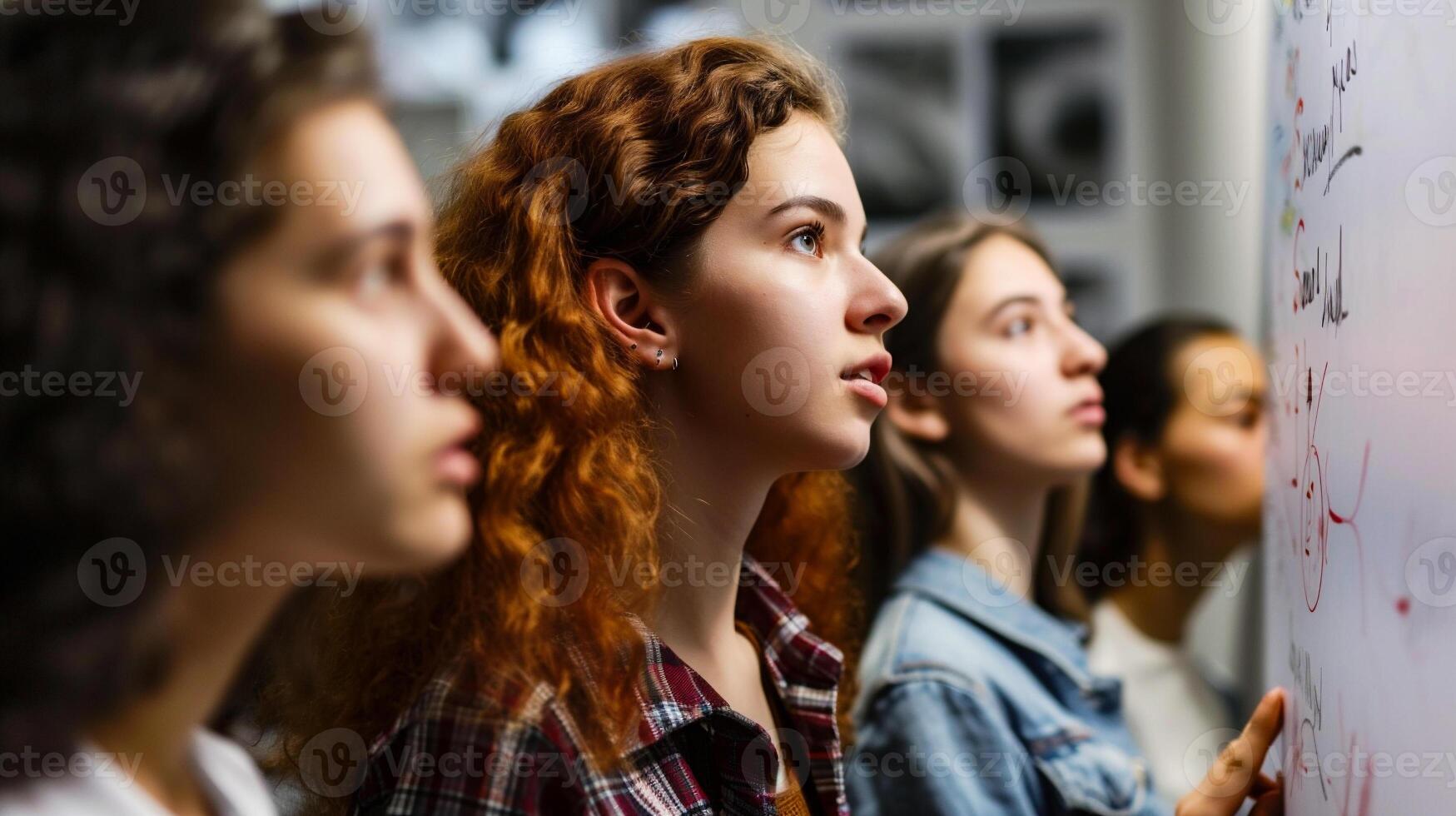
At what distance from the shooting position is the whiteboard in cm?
70

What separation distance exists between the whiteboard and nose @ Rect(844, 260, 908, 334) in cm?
33

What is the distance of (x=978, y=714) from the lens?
1.21m

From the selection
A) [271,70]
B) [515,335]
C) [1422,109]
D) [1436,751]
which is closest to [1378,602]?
[1436,751]

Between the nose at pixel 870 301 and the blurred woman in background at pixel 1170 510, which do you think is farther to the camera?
the blurred woman in background at pixel 1170 510

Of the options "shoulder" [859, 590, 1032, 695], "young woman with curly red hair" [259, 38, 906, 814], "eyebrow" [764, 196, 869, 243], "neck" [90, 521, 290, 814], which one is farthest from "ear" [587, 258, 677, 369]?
"shoulder" [859, 590, 1032, 695]

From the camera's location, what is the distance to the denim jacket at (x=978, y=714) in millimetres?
1185

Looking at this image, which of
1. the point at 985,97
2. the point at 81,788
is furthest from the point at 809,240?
the point at 985,97

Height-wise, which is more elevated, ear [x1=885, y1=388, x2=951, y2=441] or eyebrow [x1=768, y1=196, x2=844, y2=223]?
eyebrow [x1=768, y1=196, x2=844, y2=223]

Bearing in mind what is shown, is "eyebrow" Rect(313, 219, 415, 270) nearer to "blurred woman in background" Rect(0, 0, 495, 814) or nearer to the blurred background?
"blurred woman in background" Rect(0, 0, 495, 814)

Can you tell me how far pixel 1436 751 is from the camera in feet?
2.30

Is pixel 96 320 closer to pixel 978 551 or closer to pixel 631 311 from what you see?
pixel 631 311

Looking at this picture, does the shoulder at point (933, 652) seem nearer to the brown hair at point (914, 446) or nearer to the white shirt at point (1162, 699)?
the brown hair at point (914, 446)

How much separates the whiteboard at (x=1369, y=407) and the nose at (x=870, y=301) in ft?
1.09

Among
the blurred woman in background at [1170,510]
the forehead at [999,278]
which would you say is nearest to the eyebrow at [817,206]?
the forehead at [999,278]
